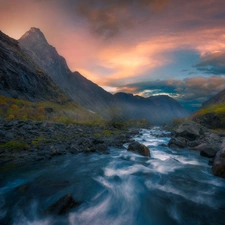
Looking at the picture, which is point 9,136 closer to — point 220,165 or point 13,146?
point 13,146

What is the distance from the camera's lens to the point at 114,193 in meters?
8.84

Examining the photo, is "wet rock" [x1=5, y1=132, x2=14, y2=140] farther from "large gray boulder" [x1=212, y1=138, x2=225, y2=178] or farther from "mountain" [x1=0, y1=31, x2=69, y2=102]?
"mountain" [x1=0, y1=31, x2=69, y2=102]

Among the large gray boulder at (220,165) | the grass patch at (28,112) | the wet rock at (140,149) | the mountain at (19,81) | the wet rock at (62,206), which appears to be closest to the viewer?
the wet rock at (62,206)

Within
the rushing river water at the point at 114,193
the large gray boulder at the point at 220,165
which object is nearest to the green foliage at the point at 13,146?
the rushing river water at the point at 114,193

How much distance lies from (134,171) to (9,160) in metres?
9.37

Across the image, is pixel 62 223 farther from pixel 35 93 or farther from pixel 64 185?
pixel 35 93

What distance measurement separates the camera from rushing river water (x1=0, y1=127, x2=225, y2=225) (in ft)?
20.7

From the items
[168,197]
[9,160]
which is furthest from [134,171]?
[9,160]

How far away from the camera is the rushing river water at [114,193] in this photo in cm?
632

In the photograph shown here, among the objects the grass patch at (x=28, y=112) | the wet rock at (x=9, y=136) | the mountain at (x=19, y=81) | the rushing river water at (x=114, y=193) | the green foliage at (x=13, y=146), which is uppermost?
the mountain at (x=19, y=81)

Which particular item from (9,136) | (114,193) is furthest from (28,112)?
(114,193)

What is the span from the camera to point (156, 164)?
13711 millimetres

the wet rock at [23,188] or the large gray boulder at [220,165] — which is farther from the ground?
the large gray boulder at [220,165]

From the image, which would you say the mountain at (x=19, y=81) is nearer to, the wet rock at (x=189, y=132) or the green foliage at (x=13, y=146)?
the green foliage at (x=13, y=146)
